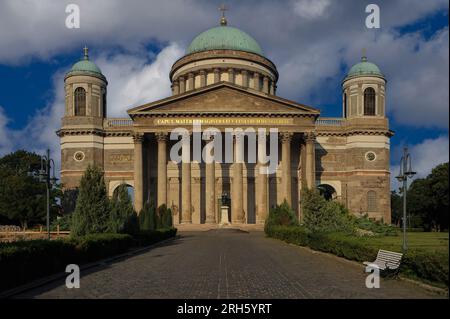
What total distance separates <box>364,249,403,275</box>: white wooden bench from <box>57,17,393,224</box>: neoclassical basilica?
4176cm

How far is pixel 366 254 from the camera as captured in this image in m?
20.0

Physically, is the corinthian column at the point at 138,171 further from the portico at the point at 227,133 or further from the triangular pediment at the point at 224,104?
the triangular pediment at the point at 224,104

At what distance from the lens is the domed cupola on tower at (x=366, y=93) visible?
69.3m

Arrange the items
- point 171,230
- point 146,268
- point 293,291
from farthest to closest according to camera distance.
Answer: point 171,230 → point 146,268 → point 293,291

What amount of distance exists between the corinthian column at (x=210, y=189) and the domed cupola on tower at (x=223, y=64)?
1902 cm

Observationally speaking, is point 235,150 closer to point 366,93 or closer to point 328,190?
point 328,190

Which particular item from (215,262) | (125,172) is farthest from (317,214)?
(125,172)

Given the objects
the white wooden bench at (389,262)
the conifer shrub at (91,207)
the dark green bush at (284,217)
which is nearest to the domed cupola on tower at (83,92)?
the dark green bush at (284,217)

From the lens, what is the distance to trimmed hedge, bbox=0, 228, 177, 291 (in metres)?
15.0

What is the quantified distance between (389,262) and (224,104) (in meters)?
45.6

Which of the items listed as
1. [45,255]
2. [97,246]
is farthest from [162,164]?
[45,255]

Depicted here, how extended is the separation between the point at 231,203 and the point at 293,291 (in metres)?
47.8
